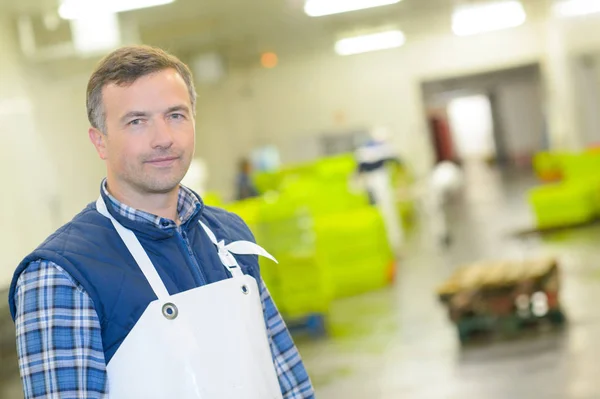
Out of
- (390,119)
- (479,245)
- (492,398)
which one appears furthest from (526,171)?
(492,398)

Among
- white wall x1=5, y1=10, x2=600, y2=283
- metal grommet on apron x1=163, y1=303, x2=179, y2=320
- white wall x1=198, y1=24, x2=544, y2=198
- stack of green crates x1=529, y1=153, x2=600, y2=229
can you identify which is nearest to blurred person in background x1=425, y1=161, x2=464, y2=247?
stack of green crates x1=529, y1=153, x2=600, y2=229

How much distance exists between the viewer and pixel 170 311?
6.10 feet

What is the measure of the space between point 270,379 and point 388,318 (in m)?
7.55

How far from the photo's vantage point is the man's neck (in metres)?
1.97

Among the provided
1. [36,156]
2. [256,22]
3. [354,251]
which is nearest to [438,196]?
[354,251]

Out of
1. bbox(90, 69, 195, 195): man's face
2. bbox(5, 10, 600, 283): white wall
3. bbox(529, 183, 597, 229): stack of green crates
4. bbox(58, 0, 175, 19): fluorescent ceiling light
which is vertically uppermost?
bbox(58, 0, 175, 19): fluorescent ceiling light

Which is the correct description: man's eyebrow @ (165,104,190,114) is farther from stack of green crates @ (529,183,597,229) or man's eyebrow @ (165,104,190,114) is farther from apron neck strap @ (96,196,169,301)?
stack of green crates @ (529,183,597,229)

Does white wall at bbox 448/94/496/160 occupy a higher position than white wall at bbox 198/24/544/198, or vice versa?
white wall at bbox 198/24/544/198

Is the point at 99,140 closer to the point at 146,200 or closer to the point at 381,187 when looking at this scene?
the point at 146,200

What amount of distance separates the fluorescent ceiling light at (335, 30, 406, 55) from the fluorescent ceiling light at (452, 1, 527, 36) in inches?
57.2

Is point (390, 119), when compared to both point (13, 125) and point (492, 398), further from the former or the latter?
point (492, 398)

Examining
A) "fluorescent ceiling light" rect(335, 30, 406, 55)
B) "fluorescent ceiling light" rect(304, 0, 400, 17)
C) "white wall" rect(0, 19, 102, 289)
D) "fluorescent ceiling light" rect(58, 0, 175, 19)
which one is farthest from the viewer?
"fluorescent ceiling light" rect(335, 30, 406, 55)

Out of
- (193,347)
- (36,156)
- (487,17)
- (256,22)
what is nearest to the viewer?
(193,347)

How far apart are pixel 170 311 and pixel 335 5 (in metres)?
15.7
